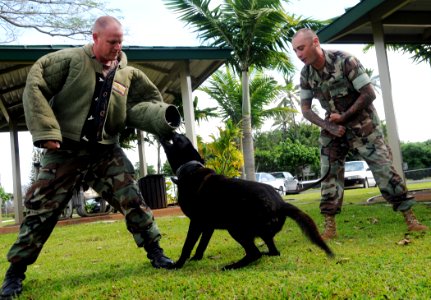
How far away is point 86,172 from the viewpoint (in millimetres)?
3295

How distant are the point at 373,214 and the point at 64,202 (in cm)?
463

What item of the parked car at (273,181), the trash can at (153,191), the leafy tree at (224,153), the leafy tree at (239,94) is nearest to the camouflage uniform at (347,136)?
the trash can at (153,191)

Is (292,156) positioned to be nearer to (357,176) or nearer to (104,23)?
(357,176)

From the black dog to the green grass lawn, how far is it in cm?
23

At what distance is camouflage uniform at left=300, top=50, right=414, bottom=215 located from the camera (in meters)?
4.27

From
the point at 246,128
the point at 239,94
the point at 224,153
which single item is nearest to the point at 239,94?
the point at 239,94

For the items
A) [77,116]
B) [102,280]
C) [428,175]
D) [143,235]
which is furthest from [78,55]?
[428,175]

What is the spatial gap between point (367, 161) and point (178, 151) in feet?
6.73

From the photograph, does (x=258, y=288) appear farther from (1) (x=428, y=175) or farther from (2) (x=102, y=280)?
(1) (x=428, y=175)

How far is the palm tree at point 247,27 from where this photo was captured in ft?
46.8

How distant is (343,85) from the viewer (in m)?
4.38

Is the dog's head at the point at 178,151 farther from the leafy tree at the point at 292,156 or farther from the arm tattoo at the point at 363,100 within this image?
the leafy tree at the point at 292,156

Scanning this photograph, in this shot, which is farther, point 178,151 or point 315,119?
point 315,119

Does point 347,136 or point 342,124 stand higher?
point 342,124
